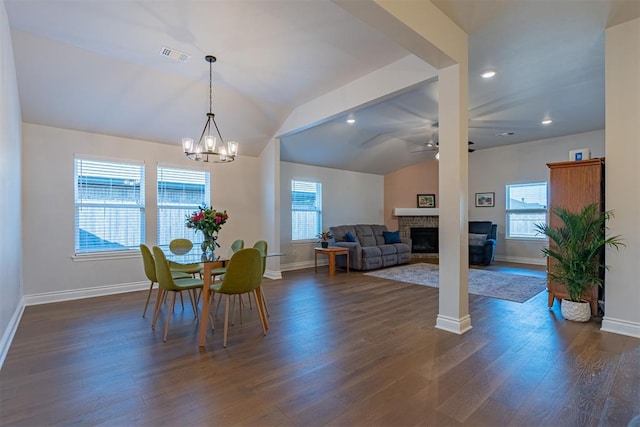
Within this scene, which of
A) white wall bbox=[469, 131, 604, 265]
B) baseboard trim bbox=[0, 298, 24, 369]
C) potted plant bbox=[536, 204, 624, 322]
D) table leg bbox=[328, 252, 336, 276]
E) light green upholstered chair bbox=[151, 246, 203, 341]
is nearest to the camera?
baseboard trim bbox=[0, 298, 24, 369]

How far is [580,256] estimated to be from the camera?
343 cm

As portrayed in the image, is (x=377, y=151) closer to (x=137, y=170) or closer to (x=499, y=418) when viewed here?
(x=137, y=170)

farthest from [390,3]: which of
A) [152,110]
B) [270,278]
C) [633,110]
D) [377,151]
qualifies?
[377,151]

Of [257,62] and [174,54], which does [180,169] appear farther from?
[257,62]

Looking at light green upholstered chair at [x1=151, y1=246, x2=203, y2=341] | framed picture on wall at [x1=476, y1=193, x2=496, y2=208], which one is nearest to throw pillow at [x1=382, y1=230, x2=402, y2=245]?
framed picture on wall at [x1=476, y1=193, x2=496, y2=208]

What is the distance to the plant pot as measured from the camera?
11.2ft

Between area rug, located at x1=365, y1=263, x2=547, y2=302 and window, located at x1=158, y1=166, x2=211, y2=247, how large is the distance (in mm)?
3645

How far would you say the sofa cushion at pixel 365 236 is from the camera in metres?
7.62

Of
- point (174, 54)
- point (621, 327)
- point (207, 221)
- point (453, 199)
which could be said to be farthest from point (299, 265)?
point (621, 327)

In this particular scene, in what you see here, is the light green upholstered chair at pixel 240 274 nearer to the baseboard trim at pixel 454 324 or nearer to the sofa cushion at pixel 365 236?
the baseboard trim at pixel 454 324

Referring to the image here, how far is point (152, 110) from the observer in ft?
15.4

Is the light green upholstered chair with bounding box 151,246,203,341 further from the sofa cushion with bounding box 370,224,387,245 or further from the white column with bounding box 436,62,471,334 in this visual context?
the sofa cushion with bounding box 370,224,387,245

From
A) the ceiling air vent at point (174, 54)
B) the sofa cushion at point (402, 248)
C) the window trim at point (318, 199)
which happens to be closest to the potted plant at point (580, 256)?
the sofa cushion at point (402, 248)

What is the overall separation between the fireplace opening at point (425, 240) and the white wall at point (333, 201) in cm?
110
